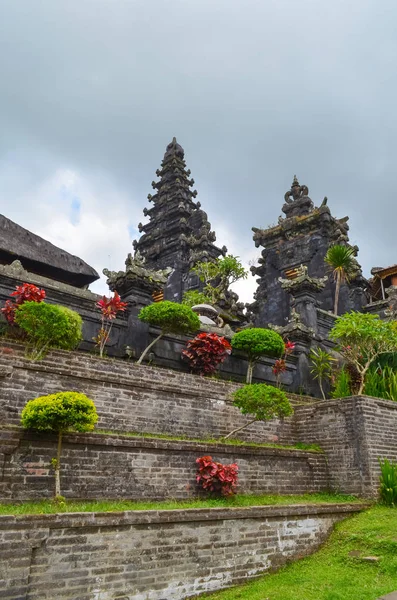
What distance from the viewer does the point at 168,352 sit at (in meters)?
12.1

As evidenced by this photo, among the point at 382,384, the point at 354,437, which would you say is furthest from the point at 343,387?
the point at 354,437

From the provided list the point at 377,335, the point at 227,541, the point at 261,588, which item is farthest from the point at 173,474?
the point at 377,335

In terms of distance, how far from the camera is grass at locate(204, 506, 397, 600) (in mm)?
6035

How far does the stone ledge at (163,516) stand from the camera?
508cm

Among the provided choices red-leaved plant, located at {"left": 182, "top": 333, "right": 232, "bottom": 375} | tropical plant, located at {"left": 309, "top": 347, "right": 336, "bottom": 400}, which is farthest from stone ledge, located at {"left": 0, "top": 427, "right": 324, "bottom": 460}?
tropical plant, located at {"left": 309, "top": 347, "right": 336, "bottom": 400}

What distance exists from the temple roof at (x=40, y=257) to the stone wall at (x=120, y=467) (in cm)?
832

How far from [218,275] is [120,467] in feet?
50.0

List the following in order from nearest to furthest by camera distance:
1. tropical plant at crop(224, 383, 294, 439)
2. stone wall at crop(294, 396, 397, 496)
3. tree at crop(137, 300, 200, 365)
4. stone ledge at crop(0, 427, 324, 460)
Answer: stone ledge at crop(0, 427, 324, 460)
tropical plant at crop(224, 383, 294, 439)
stone wall at crop(294, 396, 397, 496)
tree at crop(137, 300, 200, 365)

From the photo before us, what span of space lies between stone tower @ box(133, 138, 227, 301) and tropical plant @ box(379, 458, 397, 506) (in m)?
14.6

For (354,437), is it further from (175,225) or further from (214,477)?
(175,225)

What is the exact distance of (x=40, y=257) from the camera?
1432cm

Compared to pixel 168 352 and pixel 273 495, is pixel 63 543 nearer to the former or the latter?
pixel 273 495

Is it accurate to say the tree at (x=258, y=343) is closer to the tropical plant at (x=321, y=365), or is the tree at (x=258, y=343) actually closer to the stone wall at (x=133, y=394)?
the stone wall at (x=133, y=394)

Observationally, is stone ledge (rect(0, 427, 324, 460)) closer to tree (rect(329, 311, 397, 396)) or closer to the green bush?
the green bush
